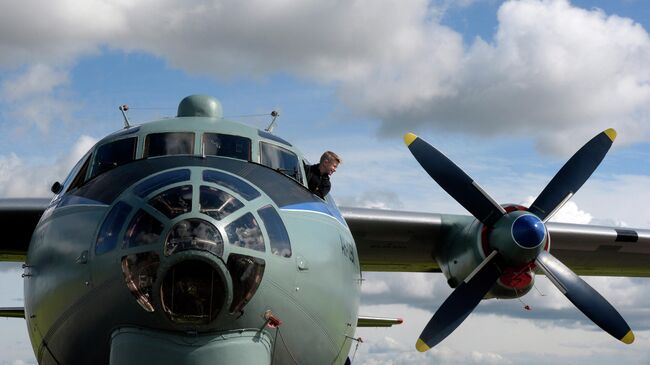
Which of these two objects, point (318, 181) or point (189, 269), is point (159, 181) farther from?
point (318, 181)

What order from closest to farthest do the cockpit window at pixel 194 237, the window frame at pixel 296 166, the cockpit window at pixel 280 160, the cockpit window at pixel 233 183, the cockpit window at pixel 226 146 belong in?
the cockpit window at pixel 194 237 → the cockpit window at pixel 233 183 → the cockpit window at pixel 226 146 → the window frame at pixel 296 166 → the cockpit window at pixel 280 160

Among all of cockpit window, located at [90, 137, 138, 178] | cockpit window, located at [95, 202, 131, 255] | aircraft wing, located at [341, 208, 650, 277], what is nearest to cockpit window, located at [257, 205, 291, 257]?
cockpit window, located at [95, 202, 131, 255]

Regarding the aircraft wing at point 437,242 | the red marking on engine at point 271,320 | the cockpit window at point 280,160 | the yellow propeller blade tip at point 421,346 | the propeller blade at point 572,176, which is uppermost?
the propeller blade at point 572,176

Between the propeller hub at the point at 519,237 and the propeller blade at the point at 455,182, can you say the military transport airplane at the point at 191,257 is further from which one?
the propeller blade at the point at 455,182

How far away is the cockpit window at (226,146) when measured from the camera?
378 inches

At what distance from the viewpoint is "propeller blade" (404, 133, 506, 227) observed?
541 inches

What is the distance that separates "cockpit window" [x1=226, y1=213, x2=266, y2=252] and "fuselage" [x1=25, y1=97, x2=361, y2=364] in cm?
1

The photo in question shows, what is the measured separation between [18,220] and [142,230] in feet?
24.6

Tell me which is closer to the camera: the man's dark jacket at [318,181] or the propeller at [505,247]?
the man's dark jacket at [318,181]

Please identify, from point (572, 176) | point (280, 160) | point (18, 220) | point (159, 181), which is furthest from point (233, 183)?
point (572, 176)

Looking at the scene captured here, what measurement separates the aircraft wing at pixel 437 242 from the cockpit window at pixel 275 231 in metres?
6.88

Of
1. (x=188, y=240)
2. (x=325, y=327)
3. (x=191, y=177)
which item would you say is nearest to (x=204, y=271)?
(x=188, y=240)

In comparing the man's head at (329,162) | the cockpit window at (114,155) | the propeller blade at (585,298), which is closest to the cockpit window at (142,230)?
the cockpit window at (114,155)

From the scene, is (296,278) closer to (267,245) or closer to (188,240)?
(267,245)
